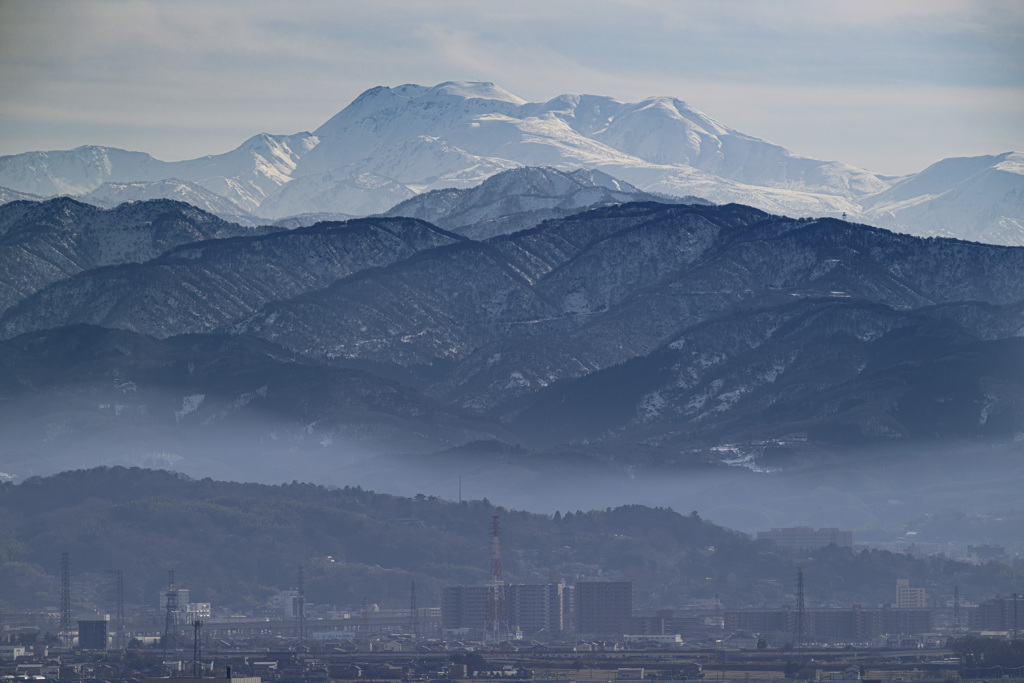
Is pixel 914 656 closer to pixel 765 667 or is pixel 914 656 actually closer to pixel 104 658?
pixel 765 667

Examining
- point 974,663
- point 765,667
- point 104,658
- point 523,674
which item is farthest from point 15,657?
point 974,663

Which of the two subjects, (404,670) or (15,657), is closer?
(404,670)

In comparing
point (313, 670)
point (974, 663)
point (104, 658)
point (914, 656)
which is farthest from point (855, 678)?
point (104, 658)

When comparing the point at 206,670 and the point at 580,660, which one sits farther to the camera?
the point at 580,660

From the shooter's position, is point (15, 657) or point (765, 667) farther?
point (15, 657)

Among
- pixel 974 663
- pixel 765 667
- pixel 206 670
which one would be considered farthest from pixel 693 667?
pixel 206 670

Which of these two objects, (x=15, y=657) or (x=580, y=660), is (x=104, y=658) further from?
(x=580, y=660)

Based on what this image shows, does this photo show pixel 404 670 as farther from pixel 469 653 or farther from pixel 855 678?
pixel 855 678
